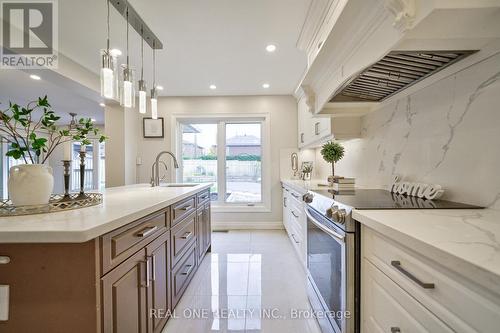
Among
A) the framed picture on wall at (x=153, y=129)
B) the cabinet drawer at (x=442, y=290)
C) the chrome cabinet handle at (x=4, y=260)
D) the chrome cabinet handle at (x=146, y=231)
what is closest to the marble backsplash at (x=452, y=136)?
the cabinet drawer at (x=442, y=290)

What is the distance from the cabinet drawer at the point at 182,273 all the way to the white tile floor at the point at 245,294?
0.36ft

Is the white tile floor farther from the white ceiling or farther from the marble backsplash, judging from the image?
the white ceiling

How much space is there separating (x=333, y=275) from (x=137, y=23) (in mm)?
2564

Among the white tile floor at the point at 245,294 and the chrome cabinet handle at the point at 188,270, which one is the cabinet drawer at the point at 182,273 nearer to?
the chrome cabinet handle at the point at 188,270

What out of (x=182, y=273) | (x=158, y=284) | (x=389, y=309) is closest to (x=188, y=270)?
(x=182, y=273)

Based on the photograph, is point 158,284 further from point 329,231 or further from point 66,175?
point 329,231

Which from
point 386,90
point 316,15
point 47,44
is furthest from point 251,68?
point 47,44

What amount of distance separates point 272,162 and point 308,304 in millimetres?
2582

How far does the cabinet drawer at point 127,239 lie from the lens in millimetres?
932

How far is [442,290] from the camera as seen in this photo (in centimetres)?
63

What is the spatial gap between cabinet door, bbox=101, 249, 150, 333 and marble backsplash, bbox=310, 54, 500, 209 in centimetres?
177

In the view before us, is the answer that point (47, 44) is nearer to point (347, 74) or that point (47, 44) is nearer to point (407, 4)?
point (347, 74)

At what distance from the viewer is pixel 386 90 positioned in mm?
1739

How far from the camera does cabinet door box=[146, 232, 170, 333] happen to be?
4.35 ft
